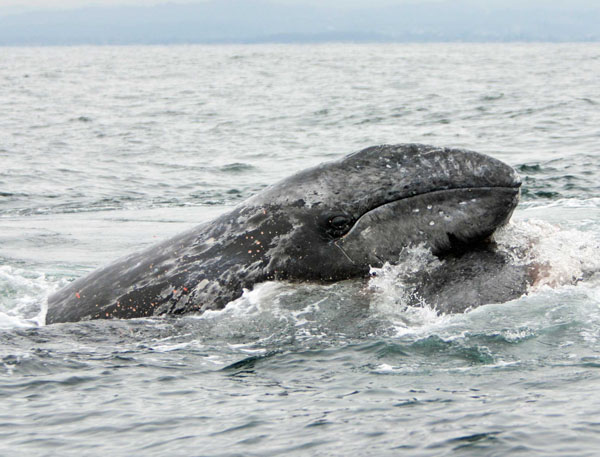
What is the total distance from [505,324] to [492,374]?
2.91 ft

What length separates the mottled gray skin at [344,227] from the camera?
23.9 ft

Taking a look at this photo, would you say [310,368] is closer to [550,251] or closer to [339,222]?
[339,222]

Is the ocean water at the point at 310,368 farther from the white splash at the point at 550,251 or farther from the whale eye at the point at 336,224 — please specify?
the whale eye at the point at 336,224

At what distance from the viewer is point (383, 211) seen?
23.9ft

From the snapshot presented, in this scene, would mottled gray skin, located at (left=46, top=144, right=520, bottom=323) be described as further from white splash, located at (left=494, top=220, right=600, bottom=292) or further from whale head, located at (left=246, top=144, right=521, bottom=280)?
white splash, located at (left=494, top=220, right=600, bottom=292)

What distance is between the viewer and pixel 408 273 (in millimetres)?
7281

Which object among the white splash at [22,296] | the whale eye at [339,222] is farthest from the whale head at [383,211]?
the white splash at [22,296]

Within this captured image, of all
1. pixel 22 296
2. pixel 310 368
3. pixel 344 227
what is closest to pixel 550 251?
pixel 344 227

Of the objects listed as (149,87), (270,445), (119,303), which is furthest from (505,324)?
(149,87)

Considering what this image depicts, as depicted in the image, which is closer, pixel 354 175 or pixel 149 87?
pixel 354 175

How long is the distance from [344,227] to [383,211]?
326mm

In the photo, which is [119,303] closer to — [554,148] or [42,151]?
[554,148]

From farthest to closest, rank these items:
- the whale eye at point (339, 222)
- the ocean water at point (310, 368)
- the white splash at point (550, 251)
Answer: the white splash at point (550, 251), the whale eye at point (339, 222), the ocean water at point (310, 368)

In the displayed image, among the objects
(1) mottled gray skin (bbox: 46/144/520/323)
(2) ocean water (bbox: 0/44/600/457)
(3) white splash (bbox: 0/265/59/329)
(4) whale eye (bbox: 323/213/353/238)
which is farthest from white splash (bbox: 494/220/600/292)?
(3) white splash (bbox: 0/265/59/329)
